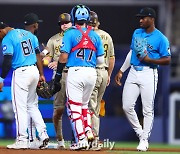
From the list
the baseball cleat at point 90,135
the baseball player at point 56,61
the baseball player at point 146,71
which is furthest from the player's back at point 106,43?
the baseball cleat at point 90,135

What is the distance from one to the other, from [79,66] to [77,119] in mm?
847

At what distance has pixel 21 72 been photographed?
43.3 ft

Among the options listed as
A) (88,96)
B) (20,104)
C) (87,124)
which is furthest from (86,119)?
(20,104)

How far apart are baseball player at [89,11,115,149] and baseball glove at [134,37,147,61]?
810 mm

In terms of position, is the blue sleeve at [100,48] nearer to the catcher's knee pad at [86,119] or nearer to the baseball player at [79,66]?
the baseball player at [79,66]

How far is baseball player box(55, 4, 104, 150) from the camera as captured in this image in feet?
42.3

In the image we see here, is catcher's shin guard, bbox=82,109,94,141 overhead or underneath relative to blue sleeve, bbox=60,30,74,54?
underneath

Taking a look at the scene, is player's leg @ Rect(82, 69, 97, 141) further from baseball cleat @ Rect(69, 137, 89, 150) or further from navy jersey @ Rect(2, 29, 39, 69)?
navy jersey @ Rect(2, 29, 39, 69)

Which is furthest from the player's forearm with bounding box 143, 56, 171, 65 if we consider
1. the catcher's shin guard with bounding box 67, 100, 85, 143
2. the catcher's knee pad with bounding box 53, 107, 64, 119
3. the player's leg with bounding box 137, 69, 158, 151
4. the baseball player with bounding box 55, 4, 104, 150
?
the catcher's knee pad with bounding box 53, 107, 64, 119

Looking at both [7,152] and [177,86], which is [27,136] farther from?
[177,86]

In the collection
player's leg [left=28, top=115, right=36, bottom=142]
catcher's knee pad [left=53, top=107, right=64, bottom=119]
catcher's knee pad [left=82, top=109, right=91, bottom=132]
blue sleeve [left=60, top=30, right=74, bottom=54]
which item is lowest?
player's leg [left=28, top=115, right=36, bottom=142]

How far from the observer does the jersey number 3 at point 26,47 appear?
13.2 m

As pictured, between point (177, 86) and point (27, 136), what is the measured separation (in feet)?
34.9

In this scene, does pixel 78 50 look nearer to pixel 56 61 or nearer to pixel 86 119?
pixel 86 119
